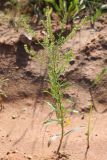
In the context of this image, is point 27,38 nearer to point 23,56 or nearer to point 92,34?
point 23,56

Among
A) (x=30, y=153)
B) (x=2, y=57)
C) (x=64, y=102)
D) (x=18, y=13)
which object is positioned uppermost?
(x=18, y=13)

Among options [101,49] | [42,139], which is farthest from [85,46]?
[42,139]

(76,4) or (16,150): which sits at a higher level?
(76,4)

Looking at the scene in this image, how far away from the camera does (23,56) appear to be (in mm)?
3990

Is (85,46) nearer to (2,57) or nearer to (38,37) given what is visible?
(38,37)

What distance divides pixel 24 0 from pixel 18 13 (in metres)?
0.23

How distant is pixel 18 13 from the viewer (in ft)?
14.8

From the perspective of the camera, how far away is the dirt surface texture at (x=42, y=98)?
311cm

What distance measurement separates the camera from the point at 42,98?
3699mm

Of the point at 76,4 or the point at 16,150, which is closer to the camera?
the point at 16,150

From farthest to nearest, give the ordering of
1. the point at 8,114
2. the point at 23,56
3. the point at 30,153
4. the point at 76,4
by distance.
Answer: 1. the point at 76,4
2. the point at 23,56
3. the point at 8,114
4. the point at 30,153

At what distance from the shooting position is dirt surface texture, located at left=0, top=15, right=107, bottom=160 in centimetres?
311

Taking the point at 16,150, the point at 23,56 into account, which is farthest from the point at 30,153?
the point at 23,56

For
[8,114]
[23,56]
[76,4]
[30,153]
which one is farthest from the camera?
[76,4]
